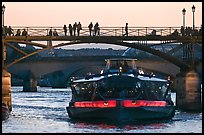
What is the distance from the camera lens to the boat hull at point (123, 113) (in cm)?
5531

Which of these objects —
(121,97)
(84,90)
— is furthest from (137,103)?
(84,90)

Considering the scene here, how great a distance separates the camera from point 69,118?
6050 centimetres

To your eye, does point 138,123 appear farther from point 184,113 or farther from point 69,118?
point 184,113

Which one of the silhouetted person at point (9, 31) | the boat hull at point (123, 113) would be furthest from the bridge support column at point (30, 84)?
the boat hull at point (123, 113)

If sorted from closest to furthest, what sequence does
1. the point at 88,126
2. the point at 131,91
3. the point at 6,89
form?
the point at 88,126, the point at 131,91, the point at 6,89

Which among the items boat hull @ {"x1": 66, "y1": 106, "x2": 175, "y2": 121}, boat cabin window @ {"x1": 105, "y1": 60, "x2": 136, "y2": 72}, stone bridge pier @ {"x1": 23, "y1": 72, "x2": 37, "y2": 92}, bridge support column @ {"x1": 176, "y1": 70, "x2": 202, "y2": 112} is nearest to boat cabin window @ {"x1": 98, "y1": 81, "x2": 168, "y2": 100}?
boat hull @ {"x1": 66, "y1": 106, "x2": 175, "y2": 121}

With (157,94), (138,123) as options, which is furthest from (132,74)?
(138,123)

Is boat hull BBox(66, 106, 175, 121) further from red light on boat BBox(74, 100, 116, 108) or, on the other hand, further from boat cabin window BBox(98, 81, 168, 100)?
boat cabin window BBox(98, 81, 168, 100)

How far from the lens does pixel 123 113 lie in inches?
2176

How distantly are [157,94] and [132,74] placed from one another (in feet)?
7.10

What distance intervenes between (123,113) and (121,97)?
124cm

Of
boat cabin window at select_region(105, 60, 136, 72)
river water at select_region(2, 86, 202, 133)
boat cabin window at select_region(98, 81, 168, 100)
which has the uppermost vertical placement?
boat cabin window at select_region(105, 60, 136, 72)

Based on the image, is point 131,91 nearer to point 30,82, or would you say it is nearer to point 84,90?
point 84,90

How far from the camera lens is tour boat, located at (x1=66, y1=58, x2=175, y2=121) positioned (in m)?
55.6
